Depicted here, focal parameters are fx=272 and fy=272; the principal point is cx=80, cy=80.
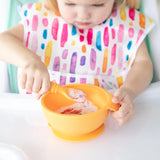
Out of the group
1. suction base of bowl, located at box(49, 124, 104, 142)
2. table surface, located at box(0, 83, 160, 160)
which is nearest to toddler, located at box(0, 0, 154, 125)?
table surface, located at box(0, 83, 160, 160)

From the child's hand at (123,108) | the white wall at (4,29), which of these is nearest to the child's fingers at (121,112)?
the child's hand at (123,108)

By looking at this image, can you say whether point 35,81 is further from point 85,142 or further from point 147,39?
point 147,39

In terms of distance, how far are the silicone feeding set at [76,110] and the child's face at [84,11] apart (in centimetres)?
28

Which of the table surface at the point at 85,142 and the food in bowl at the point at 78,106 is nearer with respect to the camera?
the table surface at the point at 85,142

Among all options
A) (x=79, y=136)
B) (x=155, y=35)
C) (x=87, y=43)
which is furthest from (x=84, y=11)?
(x=79, y=136)

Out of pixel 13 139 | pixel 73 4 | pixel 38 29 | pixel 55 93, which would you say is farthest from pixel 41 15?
pixel 13 139

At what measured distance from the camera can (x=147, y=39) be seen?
1.08m

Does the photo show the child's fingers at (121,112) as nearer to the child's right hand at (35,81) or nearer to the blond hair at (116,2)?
the child's right hand at (35,81)

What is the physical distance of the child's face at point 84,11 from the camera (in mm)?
892

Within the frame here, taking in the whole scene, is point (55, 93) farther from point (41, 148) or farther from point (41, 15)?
point (41, 15)

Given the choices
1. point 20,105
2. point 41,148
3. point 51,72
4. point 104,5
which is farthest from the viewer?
point 51,72

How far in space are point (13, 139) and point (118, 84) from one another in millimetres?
486

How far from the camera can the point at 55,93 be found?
0.75 meters

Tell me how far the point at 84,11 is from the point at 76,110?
339 millimetres
